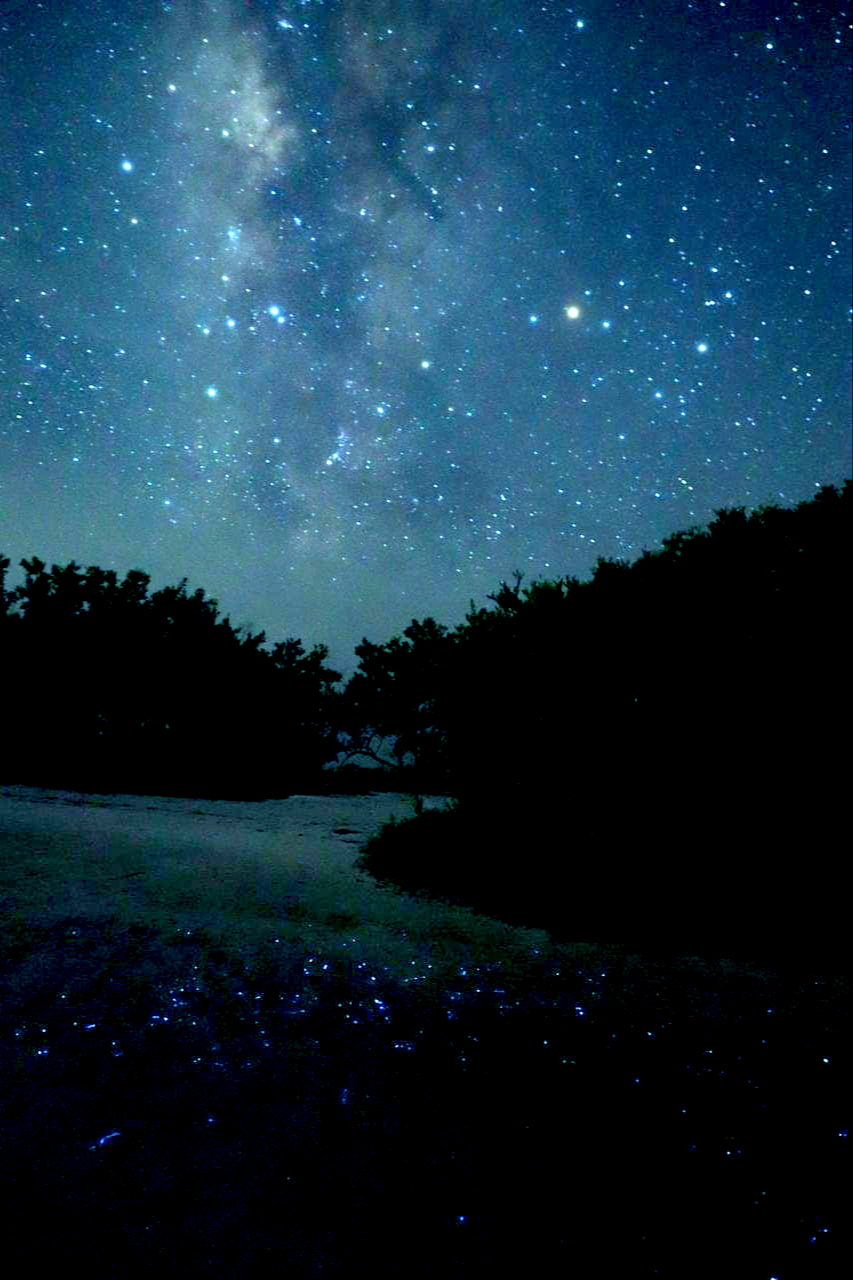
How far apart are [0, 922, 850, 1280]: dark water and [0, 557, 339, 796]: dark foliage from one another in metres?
14.2

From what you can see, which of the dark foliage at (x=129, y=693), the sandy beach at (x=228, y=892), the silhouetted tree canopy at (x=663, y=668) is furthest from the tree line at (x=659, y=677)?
the dark foliage at (x=129, y=693)

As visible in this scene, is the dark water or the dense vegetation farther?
the dense vegetation

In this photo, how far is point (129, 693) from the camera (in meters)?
17.2

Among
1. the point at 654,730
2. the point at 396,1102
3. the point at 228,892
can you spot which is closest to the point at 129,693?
the point at 228,892

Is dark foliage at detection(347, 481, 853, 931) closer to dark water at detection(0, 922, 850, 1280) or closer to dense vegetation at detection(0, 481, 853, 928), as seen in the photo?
dense vegetation at detection(0, 481, 853, 928)

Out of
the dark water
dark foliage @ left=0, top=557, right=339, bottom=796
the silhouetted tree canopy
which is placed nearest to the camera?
the dark water

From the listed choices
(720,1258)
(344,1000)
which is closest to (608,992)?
(344,1000)

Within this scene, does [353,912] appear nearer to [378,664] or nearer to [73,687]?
[73,687]

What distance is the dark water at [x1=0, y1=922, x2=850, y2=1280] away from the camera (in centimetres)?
166

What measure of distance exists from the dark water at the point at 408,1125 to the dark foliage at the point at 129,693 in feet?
46.5

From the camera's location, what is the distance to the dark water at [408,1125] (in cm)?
166

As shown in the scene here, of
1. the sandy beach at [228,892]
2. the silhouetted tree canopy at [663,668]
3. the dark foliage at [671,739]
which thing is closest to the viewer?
the sandy beach at [228,892]

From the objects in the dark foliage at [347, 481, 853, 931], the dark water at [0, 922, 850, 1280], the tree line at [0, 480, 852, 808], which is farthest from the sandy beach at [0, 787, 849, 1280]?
the tree line at [0, 480, 852, 808]

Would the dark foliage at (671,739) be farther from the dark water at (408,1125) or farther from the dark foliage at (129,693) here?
the dark foliage at (129,693)
